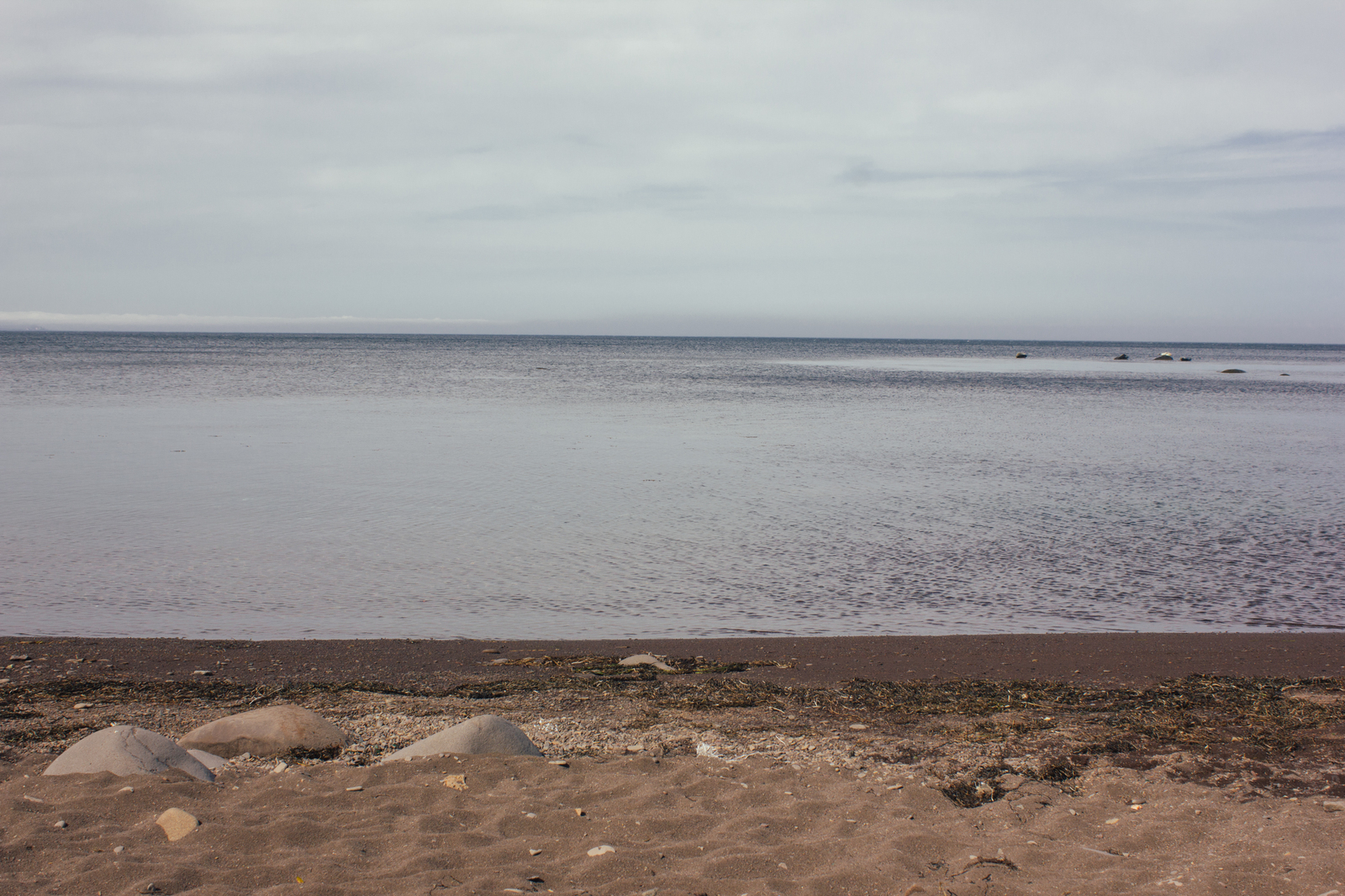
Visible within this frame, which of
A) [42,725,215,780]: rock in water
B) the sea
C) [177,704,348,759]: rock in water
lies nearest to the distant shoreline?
the sea

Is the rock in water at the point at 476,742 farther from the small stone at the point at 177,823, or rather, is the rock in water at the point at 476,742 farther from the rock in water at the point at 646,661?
the rock in water at the point at 646,661

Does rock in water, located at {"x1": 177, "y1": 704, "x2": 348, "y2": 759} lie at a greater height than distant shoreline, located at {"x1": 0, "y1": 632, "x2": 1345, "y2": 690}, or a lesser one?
greater

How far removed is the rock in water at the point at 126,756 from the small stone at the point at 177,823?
47cm

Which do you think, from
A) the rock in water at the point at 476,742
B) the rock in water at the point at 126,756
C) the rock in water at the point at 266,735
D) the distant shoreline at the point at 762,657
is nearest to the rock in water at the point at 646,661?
the distant shoreline at the point at 762,657

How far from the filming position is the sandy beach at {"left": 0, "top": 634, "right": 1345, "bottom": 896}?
3.79 meters

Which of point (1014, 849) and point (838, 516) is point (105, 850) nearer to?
point (1014, 849)

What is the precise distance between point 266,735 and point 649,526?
24.7ft

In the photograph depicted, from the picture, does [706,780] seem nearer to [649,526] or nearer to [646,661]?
[646,661]

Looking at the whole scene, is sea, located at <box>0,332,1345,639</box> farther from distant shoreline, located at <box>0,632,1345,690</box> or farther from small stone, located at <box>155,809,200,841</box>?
small stone, located at <box>155,809,200,841</box>

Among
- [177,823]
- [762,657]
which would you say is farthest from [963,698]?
[177,823]

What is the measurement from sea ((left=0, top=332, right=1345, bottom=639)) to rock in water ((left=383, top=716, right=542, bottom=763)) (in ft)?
9.51

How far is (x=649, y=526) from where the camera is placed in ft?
40.5

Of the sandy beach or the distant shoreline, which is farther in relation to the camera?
the distant shoreline

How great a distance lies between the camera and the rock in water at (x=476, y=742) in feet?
16.3
